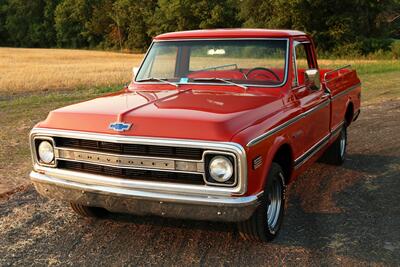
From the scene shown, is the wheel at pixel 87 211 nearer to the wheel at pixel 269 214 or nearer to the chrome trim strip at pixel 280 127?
the wheel at pixel 269 214

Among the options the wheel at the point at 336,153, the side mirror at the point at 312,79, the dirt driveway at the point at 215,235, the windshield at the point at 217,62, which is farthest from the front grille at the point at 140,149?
the wheel at the point at 336,153

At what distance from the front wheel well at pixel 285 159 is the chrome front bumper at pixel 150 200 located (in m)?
0.74

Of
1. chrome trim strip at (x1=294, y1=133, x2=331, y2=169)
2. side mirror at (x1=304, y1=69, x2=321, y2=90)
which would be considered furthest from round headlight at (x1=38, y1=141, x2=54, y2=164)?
side mirror at (x1=304, y1=69, x2=321, y2=90)

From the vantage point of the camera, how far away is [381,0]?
42781mm

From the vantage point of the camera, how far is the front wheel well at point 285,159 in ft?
13.6

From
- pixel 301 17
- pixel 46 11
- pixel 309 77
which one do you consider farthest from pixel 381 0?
pixel 46 11

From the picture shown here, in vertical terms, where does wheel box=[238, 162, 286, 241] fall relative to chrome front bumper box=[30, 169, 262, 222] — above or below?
below

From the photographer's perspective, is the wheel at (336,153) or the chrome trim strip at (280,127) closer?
the chrome trim strip at (280,127)

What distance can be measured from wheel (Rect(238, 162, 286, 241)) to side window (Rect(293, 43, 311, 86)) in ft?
3.93

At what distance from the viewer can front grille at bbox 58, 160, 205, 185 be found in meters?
3.46

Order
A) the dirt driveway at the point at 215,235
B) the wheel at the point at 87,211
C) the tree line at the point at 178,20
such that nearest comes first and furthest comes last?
1. the dirt driveway at the point at 215,235
2. the wheel at the point at 87,211
3. the tree line at the point at 178,20

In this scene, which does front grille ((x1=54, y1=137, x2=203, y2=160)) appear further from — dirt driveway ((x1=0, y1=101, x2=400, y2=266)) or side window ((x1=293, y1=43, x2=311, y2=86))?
side window ((x1=293, y1=43, x2=311, y2=86))

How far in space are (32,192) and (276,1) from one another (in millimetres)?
40558

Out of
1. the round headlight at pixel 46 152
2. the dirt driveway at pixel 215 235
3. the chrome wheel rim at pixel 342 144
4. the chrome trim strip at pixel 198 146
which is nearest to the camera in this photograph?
the chrome trim strip at pixel 198 146
